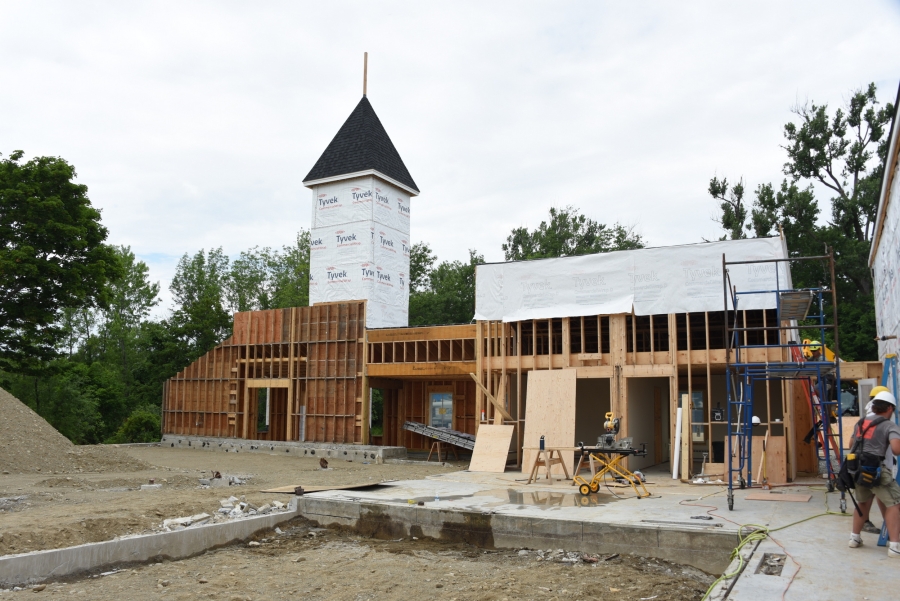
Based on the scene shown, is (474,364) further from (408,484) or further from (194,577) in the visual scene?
(194,577)

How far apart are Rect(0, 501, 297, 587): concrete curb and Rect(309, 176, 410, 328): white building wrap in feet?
54.7

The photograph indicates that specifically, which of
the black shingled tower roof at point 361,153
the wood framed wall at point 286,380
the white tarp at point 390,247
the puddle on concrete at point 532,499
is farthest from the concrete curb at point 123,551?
the black shingled tower roof at point 361,153

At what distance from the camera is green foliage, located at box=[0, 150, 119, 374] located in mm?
23922

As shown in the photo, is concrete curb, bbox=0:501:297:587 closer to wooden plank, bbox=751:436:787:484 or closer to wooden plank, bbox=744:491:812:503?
wooden plank, bbox=744:491:812:503

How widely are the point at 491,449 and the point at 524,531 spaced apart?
757 centimetres

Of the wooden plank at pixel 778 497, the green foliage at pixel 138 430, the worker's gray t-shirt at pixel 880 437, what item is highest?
the worker's gray t-shirt at pixel 880 437

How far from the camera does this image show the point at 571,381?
54.2 ft

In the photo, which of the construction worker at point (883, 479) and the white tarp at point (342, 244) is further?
the white tarp at point (342, 244)

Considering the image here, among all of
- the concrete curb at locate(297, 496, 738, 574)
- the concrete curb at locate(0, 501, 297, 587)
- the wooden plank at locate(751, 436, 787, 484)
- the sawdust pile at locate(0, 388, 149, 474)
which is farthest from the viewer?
the sawdust pile at locate(0, 388, 149, 474)

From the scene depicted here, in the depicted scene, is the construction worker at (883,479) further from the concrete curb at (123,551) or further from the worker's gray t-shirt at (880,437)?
the concrete curb at (123,551)

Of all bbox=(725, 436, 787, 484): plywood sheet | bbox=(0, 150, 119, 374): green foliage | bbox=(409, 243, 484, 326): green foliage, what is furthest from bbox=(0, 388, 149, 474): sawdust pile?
bbox=(409, 243, 484, 326): green foliage

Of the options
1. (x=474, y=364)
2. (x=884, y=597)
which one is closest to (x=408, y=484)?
(x=474, y=364)

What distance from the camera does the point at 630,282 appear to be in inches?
655

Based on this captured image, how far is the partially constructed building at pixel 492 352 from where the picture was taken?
52.3 ft
